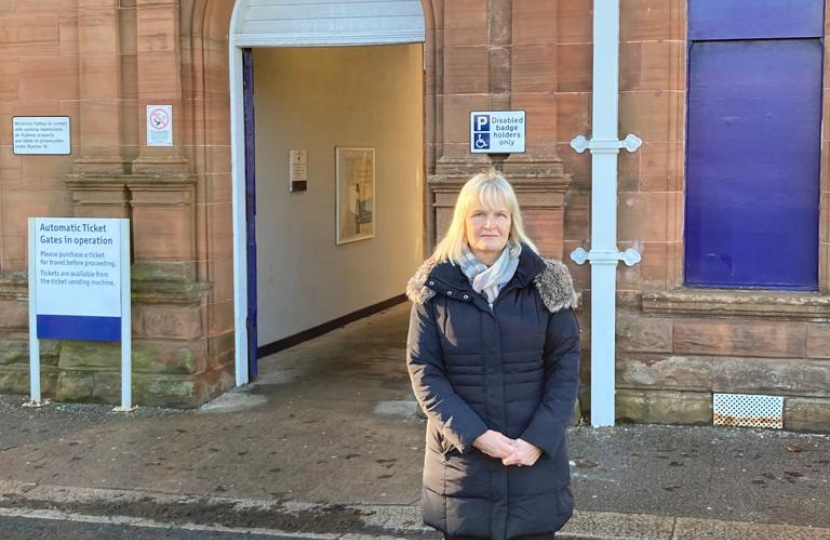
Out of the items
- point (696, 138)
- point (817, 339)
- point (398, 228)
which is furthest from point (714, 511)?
point (398, 228)

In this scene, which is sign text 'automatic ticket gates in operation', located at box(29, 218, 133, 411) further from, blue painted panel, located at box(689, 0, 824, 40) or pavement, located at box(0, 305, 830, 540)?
blue painted panel, located at box(689, 0, 824, 40)

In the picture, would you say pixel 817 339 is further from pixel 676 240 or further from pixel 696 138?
pixel 696 138

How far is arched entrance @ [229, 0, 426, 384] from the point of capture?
8.12 meters

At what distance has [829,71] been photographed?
6.90 meters

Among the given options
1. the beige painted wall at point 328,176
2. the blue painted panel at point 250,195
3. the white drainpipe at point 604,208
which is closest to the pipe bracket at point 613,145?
the white drainpipe at point 604,208

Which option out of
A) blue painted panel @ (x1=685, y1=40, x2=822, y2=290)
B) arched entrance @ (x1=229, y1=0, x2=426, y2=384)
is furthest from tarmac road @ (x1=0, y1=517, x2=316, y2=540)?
blue painted panel @ (x1=685, y1=40, x2=822, y2=290)

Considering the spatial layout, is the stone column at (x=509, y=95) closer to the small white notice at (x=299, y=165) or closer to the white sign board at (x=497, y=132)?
the white sign board at (x=497, y=132)

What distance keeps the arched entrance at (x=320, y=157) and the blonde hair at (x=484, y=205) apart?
4409 mm

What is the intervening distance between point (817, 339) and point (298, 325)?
5609 mm

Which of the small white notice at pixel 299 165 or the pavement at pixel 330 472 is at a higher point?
the small white notice at pixel 299 165

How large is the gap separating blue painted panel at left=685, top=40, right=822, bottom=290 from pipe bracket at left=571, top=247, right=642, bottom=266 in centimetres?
45

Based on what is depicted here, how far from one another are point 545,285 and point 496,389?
41 centimetres

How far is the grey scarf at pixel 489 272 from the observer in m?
3.54

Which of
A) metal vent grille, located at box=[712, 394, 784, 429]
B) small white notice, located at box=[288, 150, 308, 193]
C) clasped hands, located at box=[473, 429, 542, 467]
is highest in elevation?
small white notice, located at box=[288, 150, 308, 193]
